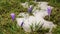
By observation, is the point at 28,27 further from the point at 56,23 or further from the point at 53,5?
the point at 53,5

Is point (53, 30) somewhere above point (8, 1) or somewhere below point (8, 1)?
below

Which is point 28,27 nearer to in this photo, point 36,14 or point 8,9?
point 36,14

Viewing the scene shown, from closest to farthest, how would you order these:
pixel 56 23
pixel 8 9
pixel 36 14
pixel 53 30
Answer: pixel 53 30 < pixel 56 23 < pixel 36 14 < pixel 8 9

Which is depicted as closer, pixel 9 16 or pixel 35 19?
pixel 35 19

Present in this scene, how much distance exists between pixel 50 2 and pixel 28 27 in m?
1.29

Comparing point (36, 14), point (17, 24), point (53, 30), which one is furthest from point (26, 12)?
point (53, 30)

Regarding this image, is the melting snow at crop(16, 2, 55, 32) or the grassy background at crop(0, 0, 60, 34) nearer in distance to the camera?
the grassy background at crop(0, 0, 60, 34)

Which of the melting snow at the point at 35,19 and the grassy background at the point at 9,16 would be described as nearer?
the grassy background at the point at 9,16

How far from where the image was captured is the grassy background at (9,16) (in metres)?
3.63

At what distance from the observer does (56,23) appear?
390cm

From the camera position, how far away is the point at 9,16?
4.18 metres

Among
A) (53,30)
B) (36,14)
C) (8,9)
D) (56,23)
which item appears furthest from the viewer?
(8,9)

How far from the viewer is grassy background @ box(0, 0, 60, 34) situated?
363cm

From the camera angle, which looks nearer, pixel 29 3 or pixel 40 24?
pixel 40 24
